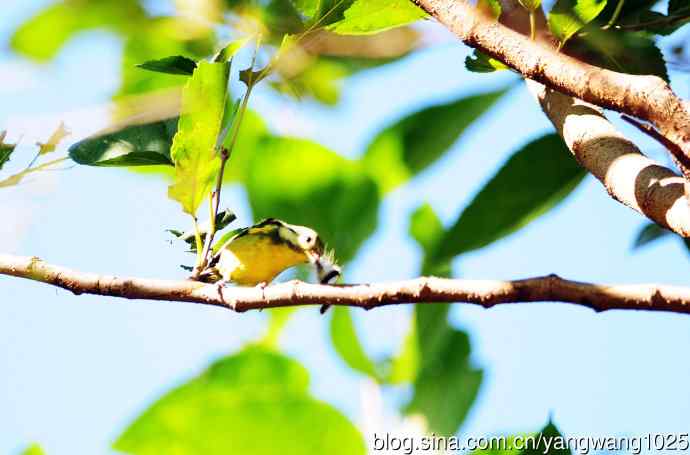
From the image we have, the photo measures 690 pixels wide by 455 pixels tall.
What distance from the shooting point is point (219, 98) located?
121cm

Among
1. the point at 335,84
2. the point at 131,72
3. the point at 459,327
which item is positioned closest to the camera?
the point at 335,84

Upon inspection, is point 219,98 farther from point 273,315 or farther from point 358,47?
point 273,315

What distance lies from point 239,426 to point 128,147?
17.0 inches

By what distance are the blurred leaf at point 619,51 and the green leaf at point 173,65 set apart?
55 cm

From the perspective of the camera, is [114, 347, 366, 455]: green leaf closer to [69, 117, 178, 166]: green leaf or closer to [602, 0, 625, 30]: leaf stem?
[69, 117, 178, 166]: green leaf

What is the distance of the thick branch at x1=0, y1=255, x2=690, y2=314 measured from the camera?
2.92 ft

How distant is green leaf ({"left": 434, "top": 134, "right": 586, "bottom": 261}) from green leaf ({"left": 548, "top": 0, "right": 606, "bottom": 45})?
2.09ft

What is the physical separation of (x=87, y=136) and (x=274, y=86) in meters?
0.32

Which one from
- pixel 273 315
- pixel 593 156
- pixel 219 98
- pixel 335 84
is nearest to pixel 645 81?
pixel 593 156

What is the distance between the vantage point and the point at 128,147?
1.34m

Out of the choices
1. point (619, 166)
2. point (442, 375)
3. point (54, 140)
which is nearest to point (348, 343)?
point (442, 375)

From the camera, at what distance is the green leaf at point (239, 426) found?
129cm

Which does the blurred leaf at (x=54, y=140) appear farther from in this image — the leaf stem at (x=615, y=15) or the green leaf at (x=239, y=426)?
the leaf stem at (x=615, y=15)

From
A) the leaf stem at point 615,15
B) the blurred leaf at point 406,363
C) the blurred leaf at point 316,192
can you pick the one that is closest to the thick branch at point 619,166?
the leaf stem at point 615,15
